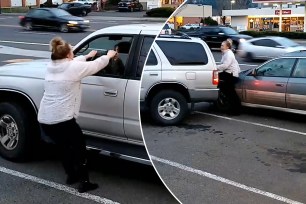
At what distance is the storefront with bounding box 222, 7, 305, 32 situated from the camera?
95cm

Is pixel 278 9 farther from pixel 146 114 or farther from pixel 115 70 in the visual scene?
pixel 115 70

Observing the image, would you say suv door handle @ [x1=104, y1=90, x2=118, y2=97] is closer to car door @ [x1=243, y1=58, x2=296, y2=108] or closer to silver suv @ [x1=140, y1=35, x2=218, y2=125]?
silver suv @ [x1=140, y1=35, x2=218, y2=125]

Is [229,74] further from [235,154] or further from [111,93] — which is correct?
[111,93]

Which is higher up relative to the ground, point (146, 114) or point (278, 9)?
point (278, 9)

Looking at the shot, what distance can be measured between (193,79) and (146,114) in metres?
0.25

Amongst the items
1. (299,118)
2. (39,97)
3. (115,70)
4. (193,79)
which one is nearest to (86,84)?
(115,70)

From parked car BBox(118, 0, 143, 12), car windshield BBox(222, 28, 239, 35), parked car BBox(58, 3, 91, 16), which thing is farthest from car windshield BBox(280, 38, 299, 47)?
parked car BBox(58, 3, 91, 16)

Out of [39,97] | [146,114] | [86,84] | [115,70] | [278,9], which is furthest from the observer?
[39,97]

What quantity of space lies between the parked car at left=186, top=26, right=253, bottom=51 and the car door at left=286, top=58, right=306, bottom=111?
0.51 feet

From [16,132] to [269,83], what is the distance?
2993 mm

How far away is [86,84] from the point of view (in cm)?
224

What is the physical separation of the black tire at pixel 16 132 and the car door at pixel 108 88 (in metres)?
1.24

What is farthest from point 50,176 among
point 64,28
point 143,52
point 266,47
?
point 266,47

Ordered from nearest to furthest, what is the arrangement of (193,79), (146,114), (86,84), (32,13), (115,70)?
(193,79)
(146,114)
(115,70)
(32,13)
(86,84)
